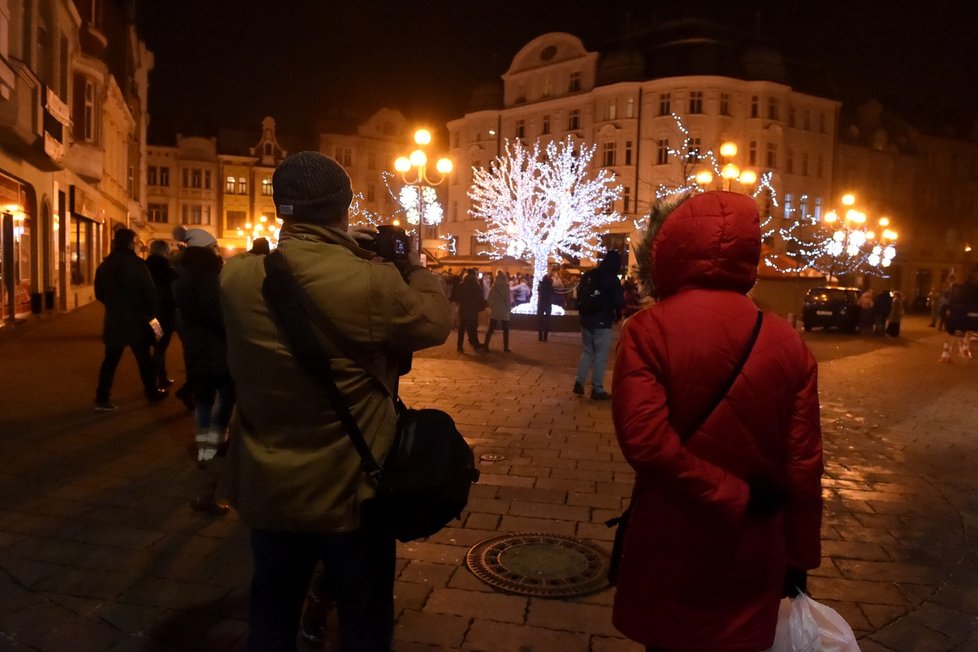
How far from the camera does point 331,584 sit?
2287mm

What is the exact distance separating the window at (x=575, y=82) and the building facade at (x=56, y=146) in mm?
28244

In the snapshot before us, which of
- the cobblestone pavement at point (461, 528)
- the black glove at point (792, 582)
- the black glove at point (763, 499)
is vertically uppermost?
the black glove at point (763, 499)

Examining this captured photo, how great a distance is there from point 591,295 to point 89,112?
19.4m

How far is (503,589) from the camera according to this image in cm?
384

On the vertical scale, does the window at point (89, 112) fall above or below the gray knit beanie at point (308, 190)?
above

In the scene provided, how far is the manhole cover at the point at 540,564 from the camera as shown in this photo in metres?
3.88

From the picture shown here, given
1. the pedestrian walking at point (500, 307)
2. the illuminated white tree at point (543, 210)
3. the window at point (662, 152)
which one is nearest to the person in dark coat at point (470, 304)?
the pedestrian walking at point (500, 307)

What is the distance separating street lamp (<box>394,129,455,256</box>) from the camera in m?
17.4

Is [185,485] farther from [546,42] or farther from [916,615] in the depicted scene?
[546,42]

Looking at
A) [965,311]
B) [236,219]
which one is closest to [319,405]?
[965,311]

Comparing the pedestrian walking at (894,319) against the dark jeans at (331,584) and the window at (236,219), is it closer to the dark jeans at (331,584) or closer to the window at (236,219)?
the dark jeans at (331,584)

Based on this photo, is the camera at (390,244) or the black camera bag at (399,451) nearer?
the black camera bag at (399,451)

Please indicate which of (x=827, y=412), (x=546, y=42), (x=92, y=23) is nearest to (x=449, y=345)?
(x=827, y=412)

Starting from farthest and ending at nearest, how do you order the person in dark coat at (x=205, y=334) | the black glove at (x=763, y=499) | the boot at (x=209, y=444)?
the boot at (x=209, y=444), the person in dark coat at (x=205, y=334), the black glove at (x=763, y=499)
